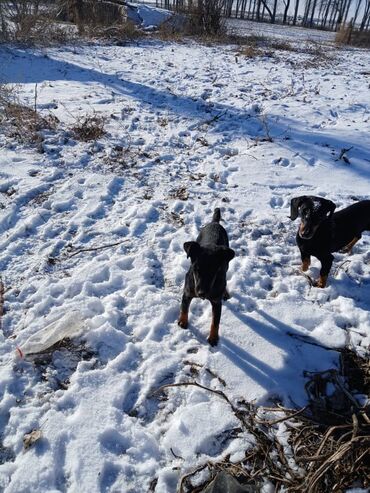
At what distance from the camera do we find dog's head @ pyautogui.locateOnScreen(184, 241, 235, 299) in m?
2.86

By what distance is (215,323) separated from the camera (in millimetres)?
3201

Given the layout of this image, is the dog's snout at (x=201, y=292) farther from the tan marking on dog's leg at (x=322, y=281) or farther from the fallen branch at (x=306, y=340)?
the tan marking on dog's leg at (x=322, y=281)

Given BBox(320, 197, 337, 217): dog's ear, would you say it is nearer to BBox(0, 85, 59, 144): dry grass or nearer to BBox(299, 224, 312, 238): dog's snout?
BBox(299, 224, 312, 238): dog's snout

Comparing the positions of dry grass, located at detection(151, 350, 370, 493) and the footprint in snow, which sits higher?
the footprint in snow

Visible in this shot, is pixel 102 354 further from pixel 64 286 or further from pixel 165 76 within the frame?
pixel 165 76

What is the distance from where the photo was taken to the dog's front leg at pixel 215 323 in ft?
10.4

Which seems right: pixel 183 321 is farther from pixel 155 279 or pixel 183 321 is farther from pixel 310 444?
pixel 310 444

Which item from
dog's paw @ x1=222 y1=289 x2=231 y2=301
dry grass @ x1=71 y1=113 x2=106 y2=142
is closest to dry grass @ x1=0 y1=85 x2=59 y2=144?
dry grass @ x1=71 y1=113 x2=106 y2=142

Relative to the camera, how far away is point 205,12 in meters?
15.9

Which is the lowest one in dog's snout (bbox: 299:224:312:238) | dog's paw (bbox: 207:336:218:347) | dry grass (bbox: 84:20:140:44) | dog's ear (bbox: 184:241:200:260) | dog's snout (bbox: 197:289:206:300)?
dog's paw (bbox: 207:336:218:347)

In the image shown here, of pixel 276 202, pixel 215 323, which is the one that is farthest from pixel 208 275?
pixel 276 202

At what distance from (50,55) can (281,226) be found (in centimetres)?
1107

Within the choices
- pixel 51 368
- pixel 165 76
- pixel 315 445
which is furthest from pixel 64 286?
pixel 165 76

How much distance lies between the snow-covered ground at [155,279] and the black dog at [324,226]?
352 millimetres
